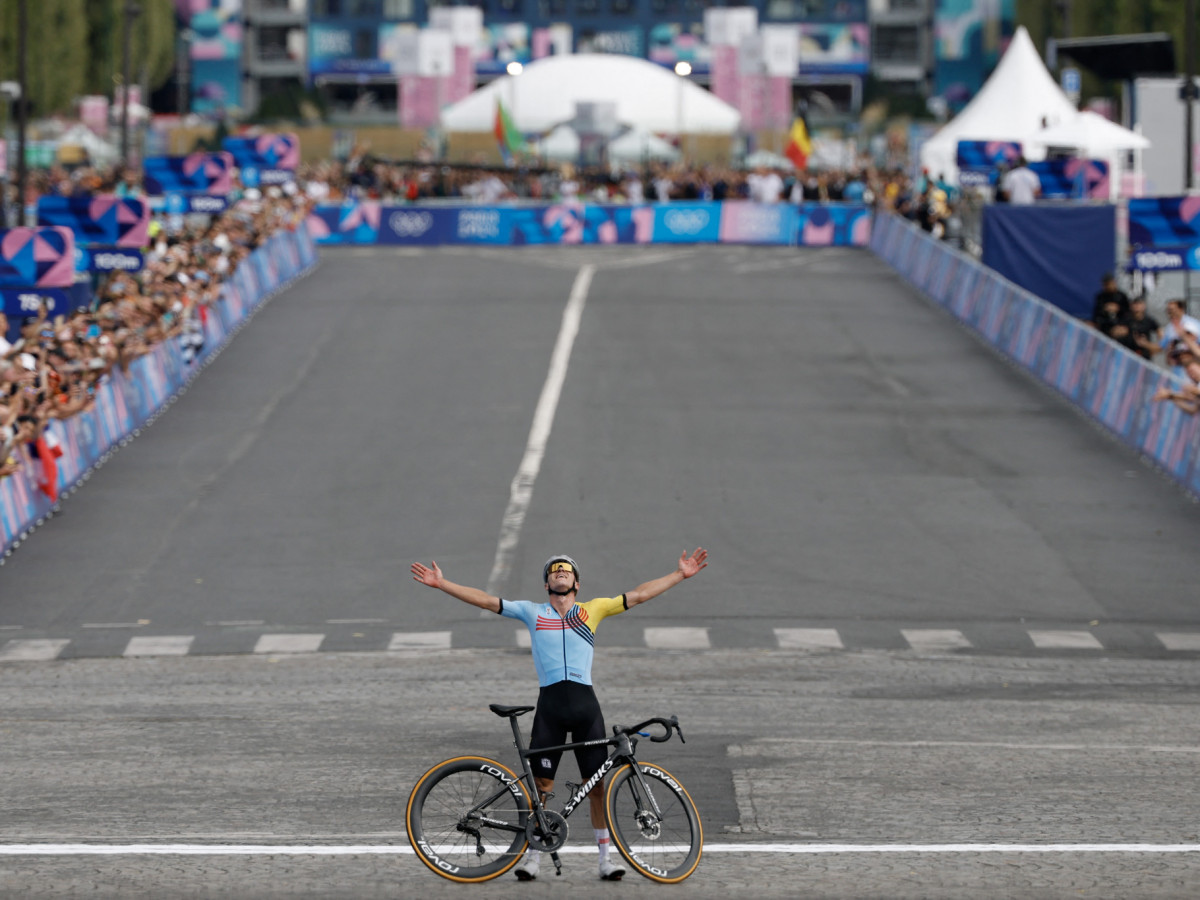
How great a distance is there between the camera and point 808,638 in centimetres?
1797

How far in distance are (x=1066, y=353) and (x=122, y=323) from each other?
15.4 m

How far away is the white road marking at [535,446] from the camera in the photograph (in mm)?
21203

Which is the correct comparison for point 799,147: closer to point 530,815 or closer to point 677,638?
point 677,638

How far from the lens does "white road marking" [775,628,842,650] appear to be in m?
17.6

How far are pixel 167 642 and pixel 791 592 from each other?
660cm

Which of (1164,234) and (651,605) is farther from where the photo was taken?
(1164,234)

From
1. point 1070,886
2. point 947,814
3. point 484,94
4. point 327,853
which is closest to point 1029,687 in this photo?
point 947,814

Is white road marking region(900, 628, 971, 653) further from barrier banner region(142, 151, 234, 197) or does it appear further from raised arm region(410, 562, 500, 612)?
barrier banner region(142, 151, 234, 197)

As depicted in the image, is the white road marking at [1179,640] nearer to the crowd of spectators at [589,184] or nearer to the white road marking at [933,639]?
the white road marking at [933,639]

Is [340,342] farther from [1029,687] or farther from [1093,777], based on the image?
[1093,777]

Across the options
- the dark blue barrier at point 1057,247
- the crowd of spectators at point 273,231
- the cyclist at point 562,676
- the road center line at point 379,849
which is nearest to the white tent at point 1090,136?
the crowd of spectators at point 273,231

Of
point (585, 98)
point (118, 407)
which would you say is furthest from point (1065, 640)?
point (585, 98)

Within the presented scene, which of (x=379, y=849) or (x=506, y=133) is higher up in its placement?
(x=506, y=133)

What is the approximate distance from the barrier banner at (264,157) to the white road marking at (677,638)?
32.0m
